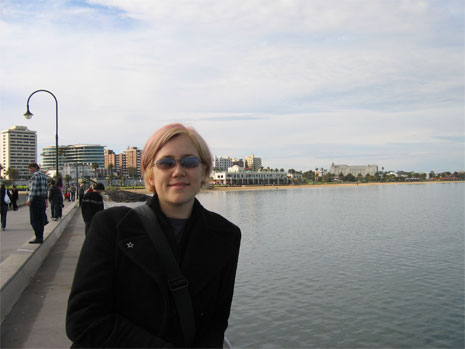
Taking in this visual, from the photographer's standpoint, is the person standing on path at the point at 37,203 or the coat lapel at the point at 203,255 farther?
the person standing on path at the point at 37,203

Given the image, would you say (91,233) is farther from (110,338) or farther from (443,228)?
(443,228)

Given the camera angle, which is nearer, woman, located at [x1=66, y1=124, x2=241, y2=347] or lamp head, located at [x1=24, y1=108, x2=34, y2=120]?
woman, located at [x1=66, y1=124, x2=241, y2=347]

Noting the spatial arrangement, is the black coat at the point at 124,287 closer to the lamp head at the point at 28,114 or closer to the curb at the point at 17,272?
the curb at the point at 17,272

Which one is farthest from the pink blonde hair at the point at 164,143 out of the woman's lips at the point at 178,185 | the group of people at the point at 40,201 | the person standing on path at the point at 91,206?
the group of people at the point at 40,201

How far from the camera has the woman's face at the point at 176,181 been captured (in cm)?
210

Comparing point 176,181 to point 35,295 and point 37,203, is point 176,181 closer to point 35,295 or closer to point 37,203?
point 35,295

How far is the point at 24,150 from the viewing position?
172m

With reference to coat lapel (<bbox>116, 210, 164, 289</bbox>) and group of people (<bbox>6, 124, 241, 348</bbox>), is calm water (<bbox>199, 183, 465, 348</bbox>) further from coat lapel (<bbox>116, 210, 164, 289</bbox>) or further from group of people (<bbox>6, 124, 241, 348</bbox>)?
coat lapel (<bbox>116, 210, 164, 289</bbox>)

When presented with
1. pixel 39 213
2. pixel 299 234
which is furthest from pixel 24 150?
pixel 39 213

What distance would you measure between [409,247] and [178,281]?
24282 mm

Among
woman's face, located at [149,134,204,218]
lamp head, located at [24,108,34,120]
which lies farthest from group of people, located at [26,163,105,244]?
lamp head, located at [24,108,34,120]

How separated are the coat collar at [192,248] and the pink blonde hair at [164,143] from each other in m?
0.21

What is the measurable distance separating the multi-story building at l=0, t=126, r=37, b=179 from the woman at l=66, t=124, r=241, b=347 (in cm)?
16742

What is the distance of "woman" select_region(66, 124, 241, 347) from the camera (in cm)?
186
